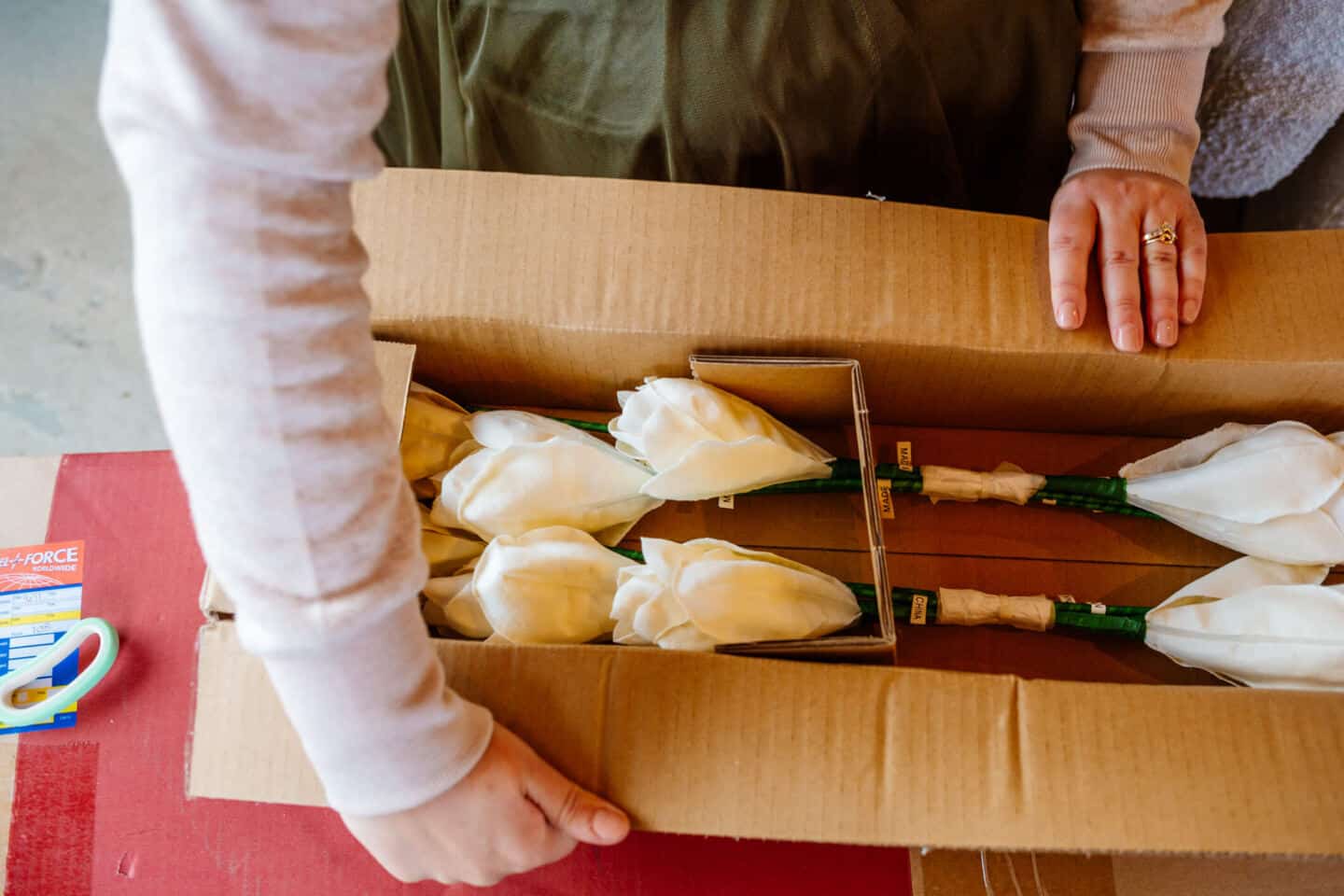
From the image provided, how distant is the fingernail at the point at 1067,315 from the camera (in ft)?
2.11

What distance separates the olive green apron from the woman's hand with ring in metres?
0.11

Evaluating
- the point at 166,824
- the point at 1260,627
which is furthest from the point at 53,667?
the point at 1260,627

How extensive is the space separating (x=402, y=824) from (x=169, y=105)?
0.35 metres

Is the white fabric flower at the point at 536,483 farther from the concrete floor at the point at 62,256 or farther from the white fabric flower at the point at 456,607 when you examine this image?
the concrete floor at the point at 62,256

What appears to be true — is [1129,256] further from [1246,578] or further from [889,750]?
[889,750]

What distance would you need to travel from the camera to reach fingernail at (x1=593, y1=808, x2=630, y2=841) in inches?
19.8

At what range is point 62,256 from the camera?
1.24 m

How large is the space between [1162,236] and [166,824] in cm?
88

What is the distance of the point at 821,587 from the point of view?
638mm

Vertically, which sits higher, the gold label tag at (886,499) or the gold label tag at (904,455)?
the gold label tag at (904,455)

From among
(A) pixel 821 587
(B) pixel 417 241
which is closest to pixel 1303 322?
(A) pixel 821 587

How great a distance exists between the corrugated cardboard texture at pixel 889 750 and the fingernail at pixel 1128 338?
0.24m

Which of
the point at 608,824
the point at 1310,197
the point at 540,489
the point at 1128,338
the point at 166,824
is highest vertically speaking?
the point at 1310,197

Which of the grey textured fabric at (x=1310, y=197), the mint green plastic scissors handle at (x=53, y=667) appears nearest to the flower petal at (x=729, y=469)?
the mint green plastic scissors handle at (x=53, y=667)
